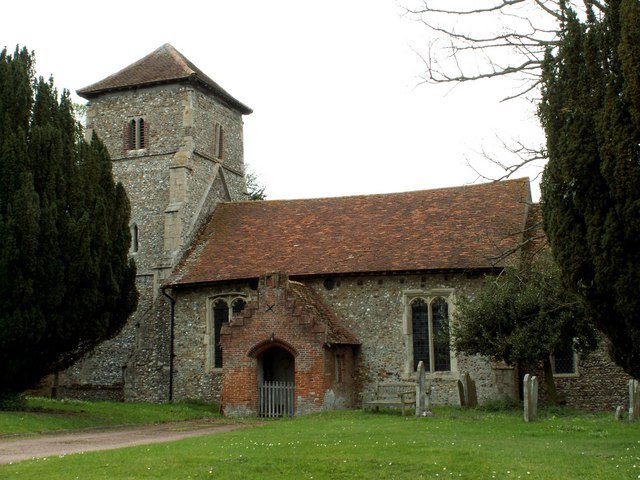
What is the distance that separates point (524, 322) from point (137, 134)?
18.0 metres

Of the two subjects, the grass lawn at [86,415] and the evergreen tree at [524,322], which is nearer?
the grass lawn at [86,415]

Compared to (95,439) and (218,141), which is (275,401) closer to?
(95,439)

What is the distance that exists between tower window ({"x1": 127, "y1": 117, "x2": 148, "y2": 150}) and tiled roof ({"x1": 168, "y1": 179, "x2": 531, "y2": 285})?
167 inches

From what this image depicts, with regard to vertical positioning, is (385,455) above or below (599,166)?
below

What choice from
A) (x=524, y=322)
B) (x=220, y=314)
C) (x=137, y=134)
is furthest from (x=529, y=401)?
(x=137, y=134)

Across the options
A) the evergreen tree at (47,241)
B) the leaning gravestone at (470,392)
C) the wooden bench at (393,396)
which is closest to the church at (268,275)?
the leaning gravestone at (470,392)

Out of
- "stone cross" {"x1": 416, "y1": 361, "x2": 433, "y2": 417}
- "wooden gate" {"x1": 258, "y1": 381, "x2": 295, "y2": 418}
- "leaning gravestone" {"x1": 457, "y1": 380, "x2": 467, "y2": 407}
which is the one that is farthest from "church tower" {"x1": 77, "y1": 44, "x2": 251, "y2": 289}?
"stone cross" {"x1": 416, "y1": 361, "x2": 433, "y2": 417}

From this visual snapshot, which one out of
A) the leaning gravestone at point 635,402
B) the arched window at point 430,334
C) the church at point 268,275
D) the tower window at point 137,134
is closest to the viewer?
the leaning gravestone at point 635,402

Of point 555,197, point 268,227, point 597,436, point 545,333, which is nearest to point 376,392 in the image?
point 545,333

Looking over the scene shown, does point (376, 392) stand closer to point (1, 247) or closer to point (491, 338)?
point (491, 338)

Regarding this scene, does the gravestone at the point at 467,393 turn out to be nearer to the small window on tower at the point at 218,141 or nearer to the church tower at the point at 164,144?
the church tower at the point at 164,144

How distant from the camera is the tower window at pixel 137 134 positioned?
107ft

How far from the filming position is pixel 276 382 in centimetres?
2508

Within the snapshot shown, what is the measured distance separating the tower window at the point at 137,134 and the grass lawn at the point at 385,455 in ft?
59.2
